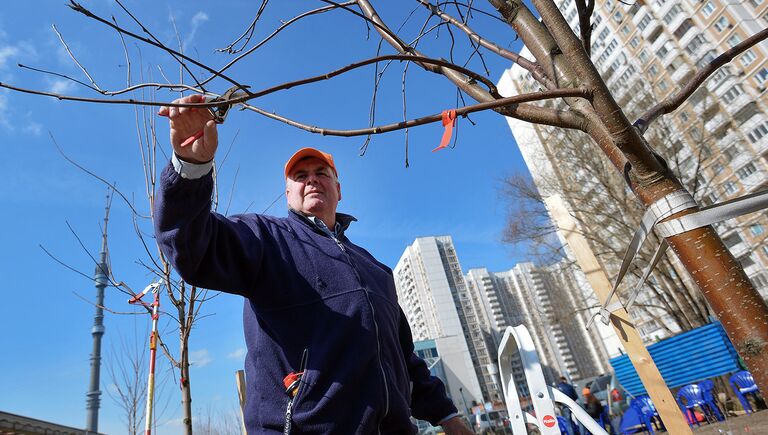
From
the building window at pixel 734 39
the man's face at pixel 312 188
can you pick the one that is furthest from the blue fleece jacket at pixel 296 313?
the building window at pixel 734 39

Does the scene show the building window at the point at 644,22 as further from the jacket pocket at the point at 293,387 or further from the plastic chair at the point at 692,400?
the jacket pocket at the point at 293,387

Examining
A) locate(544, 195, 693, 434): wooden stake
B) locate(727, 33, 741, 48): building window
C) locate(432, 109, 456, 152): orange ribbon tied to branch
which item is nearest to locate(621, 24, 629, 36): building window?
locate(727, 33, 741, 48): building window

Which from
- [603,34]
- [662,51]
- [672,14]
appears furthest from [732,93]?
[603,34]

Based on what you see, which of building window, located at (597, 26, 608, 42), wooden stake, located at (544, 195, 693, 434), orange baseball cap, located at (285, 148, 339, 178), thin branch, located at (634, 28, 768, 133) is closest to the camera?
thin branch, located at (634, 28, 768, 133)

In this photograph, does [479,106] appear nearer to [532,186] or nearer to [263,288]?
[263,288]

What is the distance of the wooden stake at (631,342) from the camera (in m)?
2.57

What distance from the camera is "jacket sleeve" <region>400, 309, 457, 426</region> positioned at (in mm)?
2131

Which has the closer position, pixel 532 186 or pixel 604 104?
pixel 604 104

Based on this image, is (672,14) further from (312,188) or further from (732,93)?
(312,188)

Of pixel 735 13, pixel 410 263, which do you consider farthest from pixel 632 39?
pixel 410 263

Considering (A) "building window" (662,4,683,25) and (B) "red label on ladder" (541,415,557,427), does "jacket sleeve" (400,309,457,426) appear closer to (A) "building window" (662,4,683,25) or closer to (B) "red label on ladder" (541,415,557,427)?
(B) "red label on ladder" (541,415,557,427)

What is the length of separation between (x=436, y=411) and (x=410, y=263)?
8369cm

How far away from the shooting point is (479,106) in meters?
1.06

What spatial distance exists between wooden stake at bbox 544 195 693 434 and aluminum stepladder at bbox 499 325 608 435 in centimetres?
106
